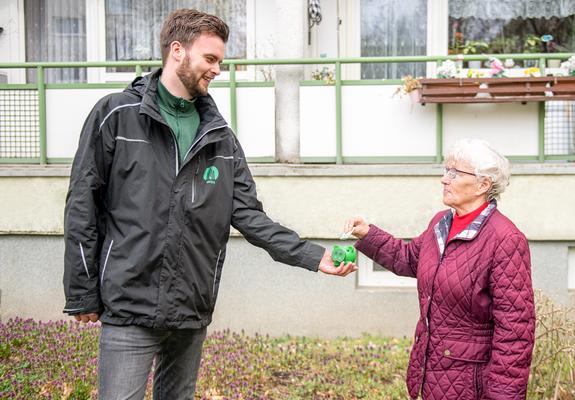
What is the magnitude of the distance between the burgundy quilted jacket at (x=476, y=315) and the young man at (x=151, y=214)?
102 centimetres

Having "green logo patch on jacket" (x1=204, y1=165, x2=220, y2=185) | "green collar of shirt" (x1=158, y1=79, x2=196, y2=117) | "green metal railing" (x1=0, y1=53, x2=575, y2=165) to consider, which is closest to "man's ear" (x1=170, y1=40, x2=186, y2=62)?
"green collar of shirt" (x1=158, y1=79, x2=196, y2=117)

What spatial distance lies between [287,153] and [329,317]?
5.73 feet

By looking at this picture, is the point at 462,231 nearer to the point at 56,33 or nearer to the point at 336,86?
the point at 336,86

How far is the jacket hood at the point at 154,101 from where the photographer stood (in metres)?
3.15

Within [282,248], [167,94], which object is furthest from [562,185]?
[167,94]

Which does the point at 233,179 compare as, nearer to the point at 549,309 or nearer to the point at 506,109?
the point at 549,309

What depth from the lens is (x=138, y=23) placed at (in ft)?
30.1

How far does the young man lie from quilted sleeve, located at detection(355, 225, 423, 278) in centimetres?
89

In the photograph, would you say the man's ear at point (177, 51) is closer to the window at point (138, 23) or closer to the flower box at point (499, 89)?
the flower box at point (499, 89)

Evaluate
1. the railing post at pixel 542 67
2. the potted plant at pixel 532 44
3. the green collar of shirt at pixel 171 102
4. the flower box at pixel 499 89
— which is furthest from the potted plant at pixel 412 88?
the green collar of shirt at pixel 171 102

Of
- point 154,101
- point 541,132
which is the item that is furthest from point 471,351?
point 541,132

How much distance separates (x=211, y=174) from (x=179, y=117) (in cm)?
31

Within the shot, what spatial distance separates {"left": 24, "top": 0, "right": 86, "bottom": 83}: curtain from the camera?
9188 mm

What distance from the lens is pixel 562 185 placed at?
7.04m
